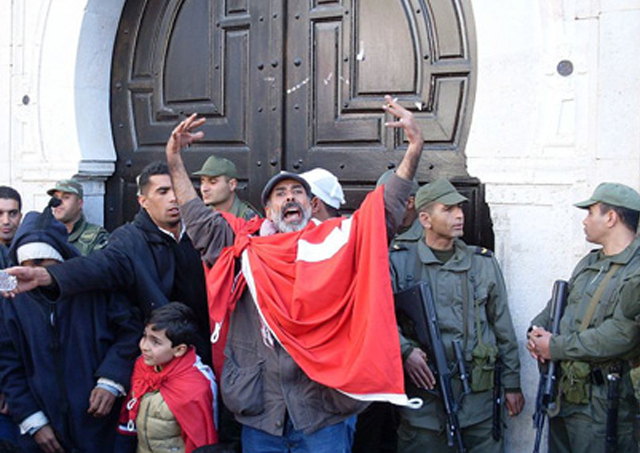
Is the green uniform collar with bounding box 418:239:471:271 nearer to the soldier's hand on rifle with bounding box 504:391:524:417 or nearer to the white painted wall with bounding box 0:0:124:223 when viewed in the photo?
the soldier's hand on rifle with bounding box 504:391:524:417

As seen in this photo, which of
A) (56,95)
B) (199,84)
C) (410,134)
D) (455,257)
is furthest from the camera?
(56,95)

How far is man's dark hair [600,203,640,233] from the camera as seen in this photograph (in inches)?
148

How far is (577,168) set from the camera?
411 cm

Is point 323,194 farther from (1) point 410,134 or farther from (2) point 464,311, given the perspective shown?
(2) point 464,311

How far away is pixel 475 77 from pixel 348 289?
185 cm

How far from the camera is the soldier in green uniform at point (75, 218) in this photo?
5.52 m

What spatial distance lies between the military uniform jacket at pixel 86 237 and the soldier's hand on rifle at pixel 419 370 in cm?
252

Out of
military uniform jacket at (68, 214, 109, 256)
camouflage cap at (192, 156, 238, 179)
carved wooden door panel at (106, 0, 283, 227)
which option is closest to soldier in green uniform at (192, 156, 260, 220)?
camouflage cap at (192, 156, 238, 179)

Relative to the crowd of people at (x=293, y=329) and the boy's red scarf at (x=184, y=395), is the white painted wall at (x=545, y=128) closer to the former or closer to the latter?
the crowd of people at (x=293, y=329)

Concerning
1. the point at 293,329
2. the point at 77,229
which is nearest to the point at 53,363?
the point at 293,329

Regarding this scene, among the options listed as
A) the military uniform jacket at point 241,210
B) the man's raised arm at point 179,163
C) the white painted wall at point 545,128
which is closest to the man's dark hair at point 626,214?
the white painted wall at point 545,128

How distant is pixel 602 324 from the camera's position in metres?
3.61

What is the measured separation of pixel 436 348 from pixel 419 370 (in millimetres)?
141

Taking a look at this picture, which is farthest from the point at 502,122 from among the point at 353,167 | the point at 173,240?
the point at 173,240
